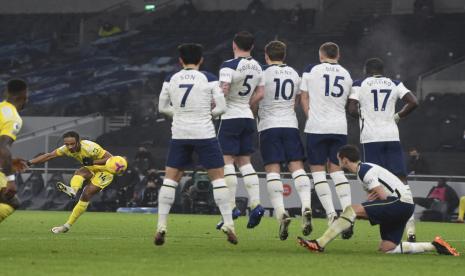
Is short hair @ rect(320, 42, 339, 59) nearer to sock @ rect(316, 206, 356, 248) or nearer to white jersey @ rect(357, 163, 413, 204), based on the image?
white jersey @ rect(357, 163, 413, 204)

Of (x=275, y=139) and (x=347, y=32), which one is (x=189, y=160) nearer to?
(x=275, y=139)

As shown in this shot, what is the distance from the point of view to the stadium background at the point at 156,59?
102ft

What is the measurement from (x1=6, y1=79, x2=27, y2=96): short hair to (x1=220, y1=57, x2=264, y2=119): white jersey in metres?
3.68

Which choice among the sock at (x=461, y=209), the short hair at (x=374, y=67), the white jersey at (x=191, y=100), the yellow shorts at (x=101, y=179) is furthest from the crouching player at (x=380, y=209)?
the sock at (x=461, y=209)

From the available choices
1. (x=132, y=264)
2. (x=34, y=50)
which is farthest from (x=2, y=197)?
(x=34, y=50)

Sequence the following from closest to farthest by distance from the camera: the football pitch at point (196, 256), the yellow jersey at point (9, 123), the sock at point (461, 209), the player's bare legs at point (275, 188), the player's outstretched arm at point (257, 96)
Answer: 1. the football pitch at point (196, 256)
2. the yellow jersey at point (9, 123)
3. the player's outstretched arm at point (257, 96)
4. the player's bare legs at point (275, 188)
5. the sock at point (461, 209)

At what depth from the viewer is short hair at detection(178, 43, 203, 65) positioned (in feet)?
43.2

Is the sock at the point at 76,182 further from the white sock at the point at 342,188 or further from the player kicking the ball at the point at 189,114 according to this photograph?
the player kicking the ball at the point at 189,114

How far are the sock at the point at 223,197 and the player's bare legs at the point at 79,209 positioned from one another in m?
3.98

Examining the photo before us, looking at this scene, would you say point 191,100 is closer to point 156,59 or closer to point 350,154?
point 350,154

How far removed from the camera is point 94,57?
43344 mm

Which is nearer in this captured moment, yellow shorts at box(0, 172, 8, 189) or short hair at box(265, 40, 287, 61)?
yellow shorts at box(0, 172, 8, 189)

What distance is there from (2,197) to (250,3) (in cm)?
3167

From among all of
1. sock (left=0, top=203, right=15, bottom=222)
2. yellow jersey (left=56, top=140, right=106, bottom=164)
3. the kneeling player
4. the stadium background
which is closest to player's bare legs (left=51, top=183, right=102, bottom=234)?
the kneeling player
